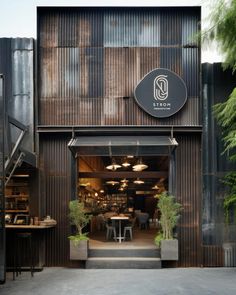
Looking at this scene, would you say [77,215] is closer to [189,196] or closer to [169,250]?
[169,250]

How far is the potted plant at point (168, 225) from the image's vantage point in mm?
12039

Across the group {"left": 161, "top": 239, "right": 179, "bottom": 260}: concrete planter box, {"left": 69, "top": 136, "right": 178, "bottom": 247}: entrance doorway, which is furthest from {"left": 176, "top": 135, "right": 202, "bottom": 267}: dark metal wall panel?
{"left": 161, "top": 239, "right": 179, "bottom": 260}: concrete planter box

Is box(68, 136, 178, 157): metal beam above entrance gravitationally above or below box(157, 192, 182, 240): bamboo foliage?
above

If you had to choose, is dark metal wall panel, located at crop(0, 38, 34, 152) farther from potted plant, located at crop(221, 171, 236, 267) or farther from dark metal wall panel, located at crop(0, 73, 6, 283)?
potted plant, located at crop(221, 171, 236, 267)

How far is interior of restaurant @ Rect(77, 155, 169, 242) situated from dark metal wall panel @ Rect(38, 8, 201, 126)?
2.00 meters

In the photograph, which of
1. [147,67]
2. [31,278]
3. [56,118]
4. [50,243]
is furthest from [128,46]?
[31,278]

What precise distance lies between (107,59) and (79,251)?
224 inches

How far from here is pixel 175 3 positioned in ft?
42.5

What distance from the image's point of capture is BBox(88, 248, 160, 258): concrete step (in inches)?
497

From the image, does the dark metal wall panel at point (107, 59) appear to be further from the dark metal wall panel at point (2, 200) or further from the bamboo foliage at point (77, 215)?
the dark metal wall panel at point (2, 200)

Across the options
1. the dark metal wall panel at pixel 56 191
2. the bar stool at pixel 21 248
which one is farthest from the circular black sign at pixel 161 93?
the bar stool at pixel 21 248

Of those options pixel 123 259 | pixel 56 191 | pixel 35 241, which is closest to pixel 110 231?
pixel 123 259

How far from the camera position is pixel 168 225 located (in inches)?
482

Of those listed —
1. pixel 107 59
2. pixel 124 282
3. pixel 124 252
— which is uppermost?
pixel 107 59
